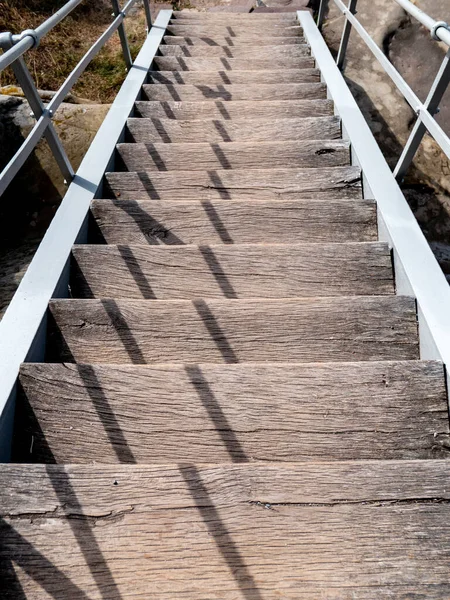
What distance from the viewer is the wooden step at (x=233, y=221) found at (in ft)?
6.37

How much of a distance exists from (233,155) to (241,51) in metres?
1.86

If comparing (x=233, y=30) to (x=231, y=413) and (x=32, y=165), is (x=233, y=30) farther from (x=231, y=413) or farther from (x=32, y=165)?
(x=231, y=413)

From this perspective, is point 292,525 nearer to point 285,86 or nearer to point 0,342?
point 0,342

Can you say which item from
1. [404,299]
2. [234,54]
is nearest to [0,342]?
[404,299]

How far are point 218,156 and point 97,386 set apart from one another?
1.56 m

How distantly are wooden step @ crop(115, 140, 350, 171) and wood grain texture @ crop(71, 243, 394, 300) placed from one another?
2.73 feet

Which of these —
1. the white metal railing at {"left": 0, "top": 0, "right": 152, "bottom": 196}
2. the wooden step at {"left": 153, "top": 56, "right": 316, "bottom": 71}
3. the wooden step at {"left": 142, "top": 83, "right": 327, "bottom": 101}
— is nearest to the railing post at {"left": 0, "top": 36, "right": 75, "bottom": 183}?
the white metal railing at {"left": 0, "top": 0, "right": 152, "bottom": 196}

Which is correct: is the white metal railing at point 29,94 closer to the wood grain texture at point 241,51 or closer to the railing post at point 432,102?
the railing post at point 432,102

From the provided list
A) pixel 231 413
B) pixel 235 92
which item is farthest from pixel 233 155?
pixel 231 413

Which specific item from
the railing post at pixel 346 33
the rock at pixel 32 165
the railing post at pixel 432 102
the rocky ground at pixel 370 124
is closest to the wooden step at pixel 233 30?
the railing post at pixel 346 33

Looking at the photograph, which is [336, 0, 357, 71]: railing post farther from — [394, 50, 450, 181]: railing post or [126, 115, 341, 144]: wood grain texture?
[394, 50, 450, 181]: railing post

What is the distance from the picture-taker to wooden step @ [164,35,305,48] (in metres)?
3.86

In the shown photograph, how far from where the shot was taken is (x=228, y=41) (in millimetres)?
3988

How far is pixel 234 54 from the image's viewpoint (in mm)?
3719
